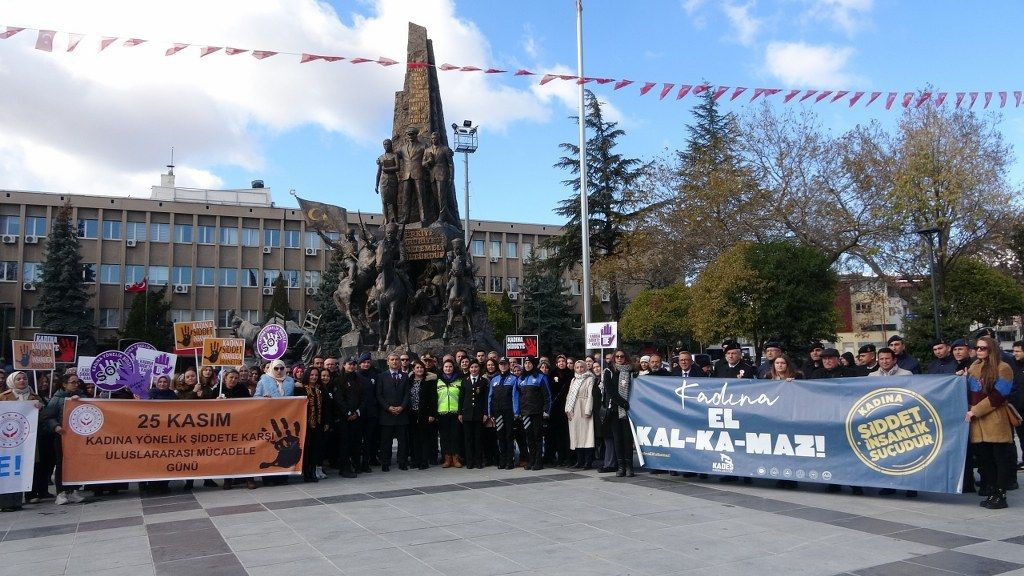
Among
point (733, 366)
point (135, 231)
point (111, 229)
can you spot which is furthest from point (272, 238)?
point (733, 366)

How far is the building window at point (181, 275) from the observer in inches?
2189

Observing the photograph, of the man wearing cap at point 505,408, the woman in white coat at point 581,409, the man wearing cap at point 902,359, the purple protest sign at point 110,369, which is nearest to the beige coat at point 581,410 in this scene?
the woman in white coat at point 581,409

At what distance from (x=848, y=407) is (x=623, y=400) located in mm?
2991

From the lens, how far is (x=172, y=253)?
182 ft

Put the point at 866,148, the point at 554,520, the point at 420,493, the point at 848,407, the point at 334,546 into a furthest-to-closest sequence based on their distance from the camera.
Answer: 1. the point at 866,148
2. the point at 420,493
3. the point at 848,407
4. the point at 554,520
5. the point at 334,546

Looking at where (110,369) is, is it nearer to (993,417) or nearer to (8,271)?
(993,417)

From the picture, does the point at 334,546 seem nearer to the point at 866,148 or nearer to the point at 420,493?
the point at 420,493

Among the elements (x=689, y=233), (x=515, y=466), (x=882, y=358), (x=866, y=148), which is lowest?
(x=515, y=466)

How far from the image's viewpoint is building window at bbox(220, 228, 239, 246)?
188 feet

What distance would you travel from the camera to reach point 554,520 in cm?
763

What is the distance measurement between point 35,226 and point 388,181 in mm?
44608

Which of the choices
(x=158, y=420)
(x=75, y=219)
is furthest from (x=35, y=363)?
(x=75, y=219)

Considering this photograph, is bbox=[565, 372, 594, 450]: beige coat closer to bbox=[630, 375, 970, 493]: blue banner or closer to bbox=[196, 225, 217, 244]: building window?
bbox=[630, 375, 970, 493]: blue banner

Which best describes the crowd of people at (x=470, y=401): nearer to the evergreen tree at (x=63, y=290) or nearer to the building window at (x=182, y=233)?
the evergreen tree at (x=63, y=290)
